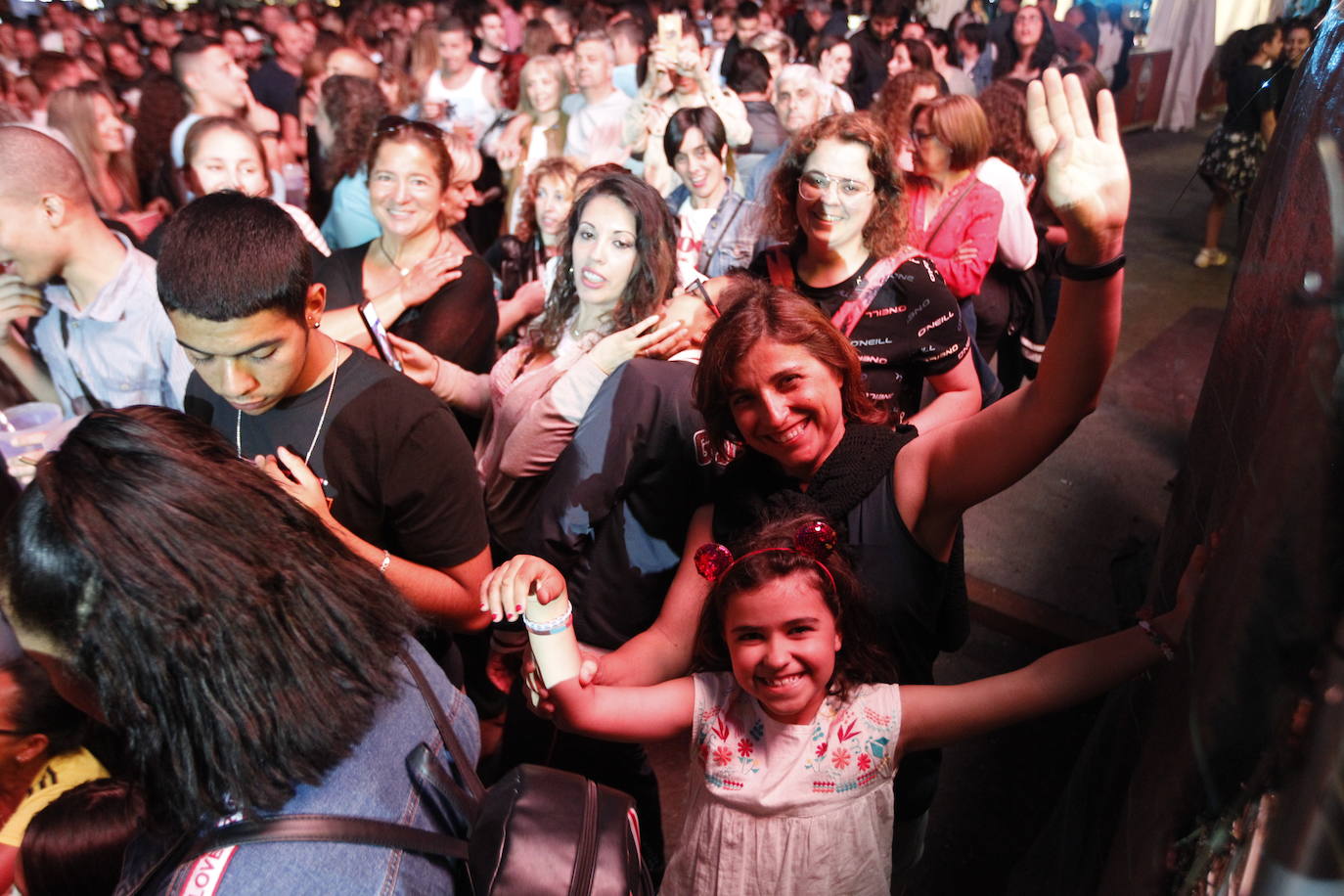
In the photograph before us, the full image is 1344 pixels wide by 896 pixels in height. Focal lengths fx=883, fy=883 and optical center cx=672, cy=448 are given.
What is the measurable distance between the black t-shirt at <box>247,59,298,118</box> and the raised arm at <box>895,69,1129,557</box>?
6754 mm

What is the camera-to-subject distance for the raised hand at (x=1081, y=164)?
3.62 feet

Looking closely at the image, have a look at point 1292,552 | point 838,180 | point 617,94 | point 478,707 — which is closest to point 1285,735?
point 1292,552

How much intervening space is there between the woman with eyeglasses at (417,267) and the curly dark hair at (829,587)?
1601 millimetres

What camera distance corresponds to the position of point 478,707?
270 centimetres

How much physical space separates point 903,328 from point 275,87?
6437 millimetres

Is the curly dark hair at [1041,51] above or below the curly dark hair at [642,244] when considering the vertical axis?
above

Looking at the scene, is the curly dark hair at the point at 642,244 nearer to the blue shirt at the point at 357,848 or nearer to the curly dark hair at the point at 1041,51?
the blue shirt at the point at 357,848

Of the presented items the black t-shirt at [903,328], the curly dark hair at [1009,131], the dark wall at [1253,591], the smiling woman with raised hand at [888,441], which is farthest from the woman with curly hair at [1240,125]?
the smiling woman with raised hand at [888,441]

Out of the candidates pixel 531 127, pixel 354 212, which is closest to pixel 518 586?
pixel 354 212

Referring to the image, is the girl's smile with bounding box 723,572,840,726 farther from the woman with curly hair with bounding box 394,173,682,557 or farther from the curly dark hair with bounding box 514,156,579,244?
the curly dark hair with bounding box 514,156,579,244

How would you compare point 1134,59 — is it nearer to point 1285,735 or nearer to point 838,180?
point 838,180

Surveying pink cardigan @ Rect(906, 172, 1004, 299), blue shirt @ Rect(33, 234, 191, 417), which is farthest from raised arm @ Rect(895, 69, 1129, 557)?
blue shirt @ Rect(33, 234, 191, 417)

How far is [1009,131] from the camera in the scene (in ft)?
13.7

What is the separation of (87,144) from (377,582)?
13.3 feet
